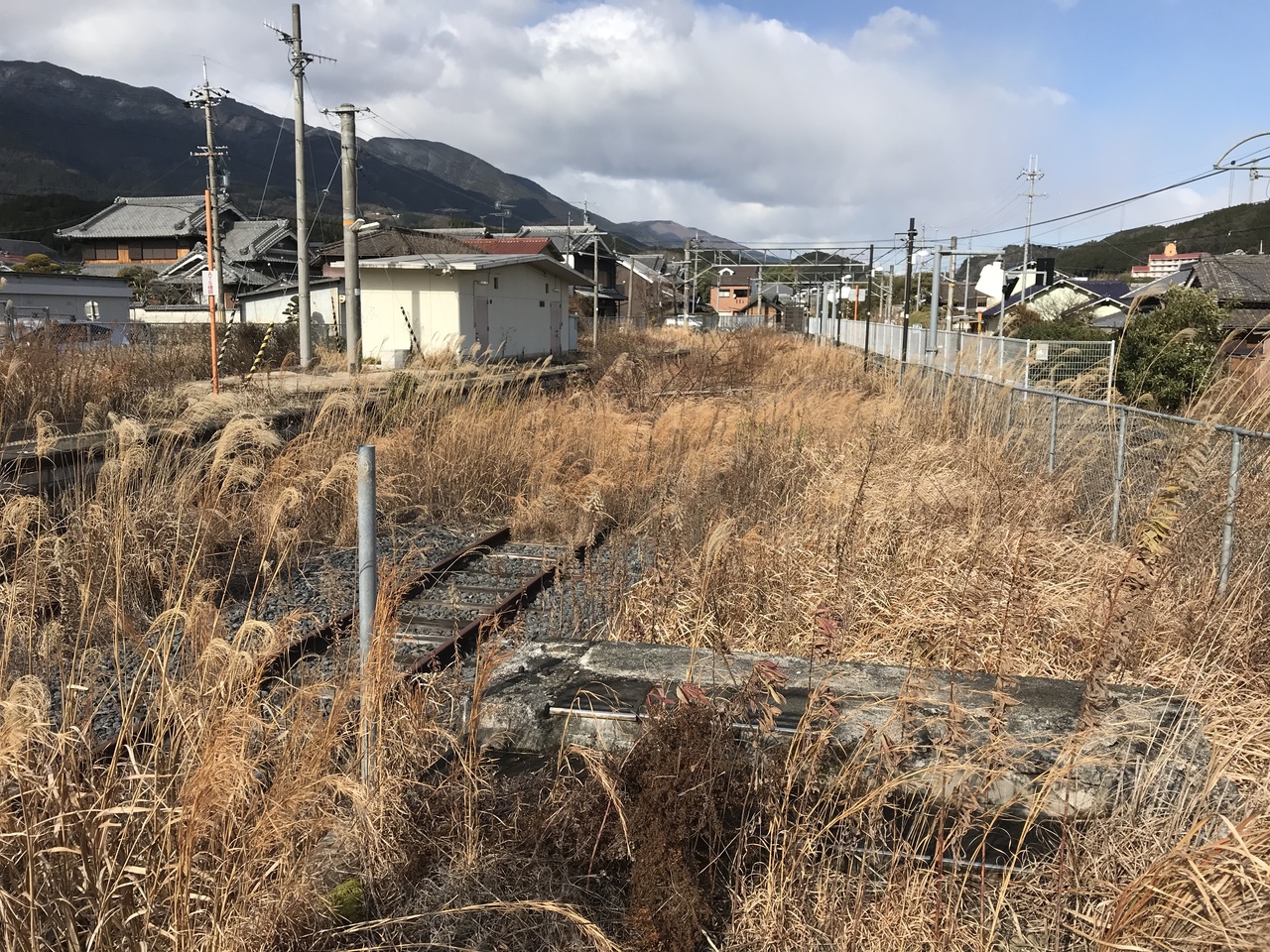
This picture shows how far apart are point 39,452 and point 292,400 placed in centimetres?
684

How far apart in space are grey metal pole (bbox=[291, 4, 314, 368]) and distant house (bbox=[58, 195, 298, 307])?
110 ft

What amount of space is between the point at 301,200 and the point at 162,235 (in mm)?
44806

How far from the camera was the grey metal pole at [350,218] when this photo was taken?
20.9 m

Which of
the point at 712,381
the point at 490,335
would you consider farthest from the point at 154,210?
the point at 712,381

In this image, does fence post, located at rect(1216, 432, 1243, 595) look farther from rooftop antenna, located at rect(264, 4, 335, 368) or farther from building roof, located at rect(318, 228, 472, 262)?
building roof, located at rect(318, 228, 472, 262)

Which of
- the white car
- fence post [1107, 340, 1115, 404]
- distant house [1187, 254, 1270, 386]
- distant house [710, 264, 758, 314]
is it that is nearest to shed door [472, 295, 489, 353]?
fence post [1107, 340, 1115, 404]

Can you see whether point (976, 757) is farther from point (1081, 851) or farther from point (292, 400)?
point (292, 400)

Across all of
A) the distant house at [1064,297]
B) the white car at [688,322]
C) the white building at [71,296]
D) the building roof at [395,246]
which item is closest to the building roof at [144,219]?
the white building at [71,296]

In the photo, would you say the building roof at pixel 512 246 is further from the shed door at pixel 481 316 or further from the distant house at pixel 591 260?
the distant house at pixel 591 260

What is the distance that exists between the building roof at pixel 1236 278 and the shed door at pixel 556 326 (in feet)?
71.5

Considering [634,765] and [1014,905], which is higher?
[634,765]

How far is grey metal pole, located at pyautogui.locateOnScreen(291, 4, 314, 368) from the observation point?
22.0 metres

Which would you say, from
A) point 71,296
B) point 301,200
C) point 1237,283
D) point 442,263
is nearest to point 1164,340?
point 1237,283

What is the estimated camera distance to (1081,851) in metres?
2.47
